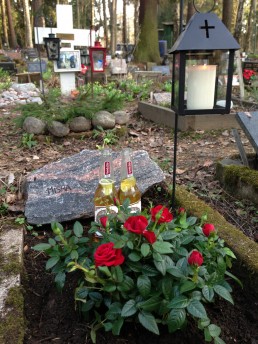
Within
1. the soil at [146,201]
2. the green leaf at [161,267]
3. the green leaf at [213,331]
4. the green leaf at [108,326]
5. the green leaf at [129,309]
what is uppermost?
the green leaf at [161,267]

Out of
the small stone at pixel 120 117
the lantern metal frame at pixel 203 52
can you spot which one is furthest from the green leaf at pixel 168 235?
the small stone at pixel 120 117

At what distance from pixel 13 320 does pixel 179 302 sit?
2.15ft

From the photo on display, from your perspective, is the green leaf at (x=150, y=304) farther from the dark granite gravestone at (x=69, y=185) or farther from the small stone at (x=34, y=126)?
the small stone at (x=34, y=126)

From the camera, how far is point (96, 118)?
5012 millimetres

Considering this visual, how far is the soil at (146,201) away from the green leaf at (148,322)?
0.68 feet

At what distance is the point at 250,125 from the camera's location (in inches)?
111

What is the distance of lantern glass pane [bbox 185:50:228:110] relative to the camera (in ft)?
6.02

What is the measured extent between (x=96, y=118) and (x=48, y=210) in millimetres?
2997

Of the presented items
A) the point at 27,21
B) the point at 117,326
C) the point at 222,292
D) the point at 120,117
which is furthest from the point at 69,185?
the point at 27,21

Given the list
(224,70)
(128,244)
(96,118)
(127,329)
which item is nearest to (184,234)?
(128,244)

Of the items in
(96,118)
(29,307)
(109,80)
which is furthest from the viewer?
(109,80)

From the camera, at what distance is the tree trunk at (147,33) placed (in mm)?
14867

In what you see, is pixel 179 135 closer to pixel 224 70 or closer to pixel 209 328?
pixel 224 70

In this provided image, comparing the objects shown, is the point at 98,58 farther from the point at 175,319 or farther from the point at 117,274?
the point at 175,319
